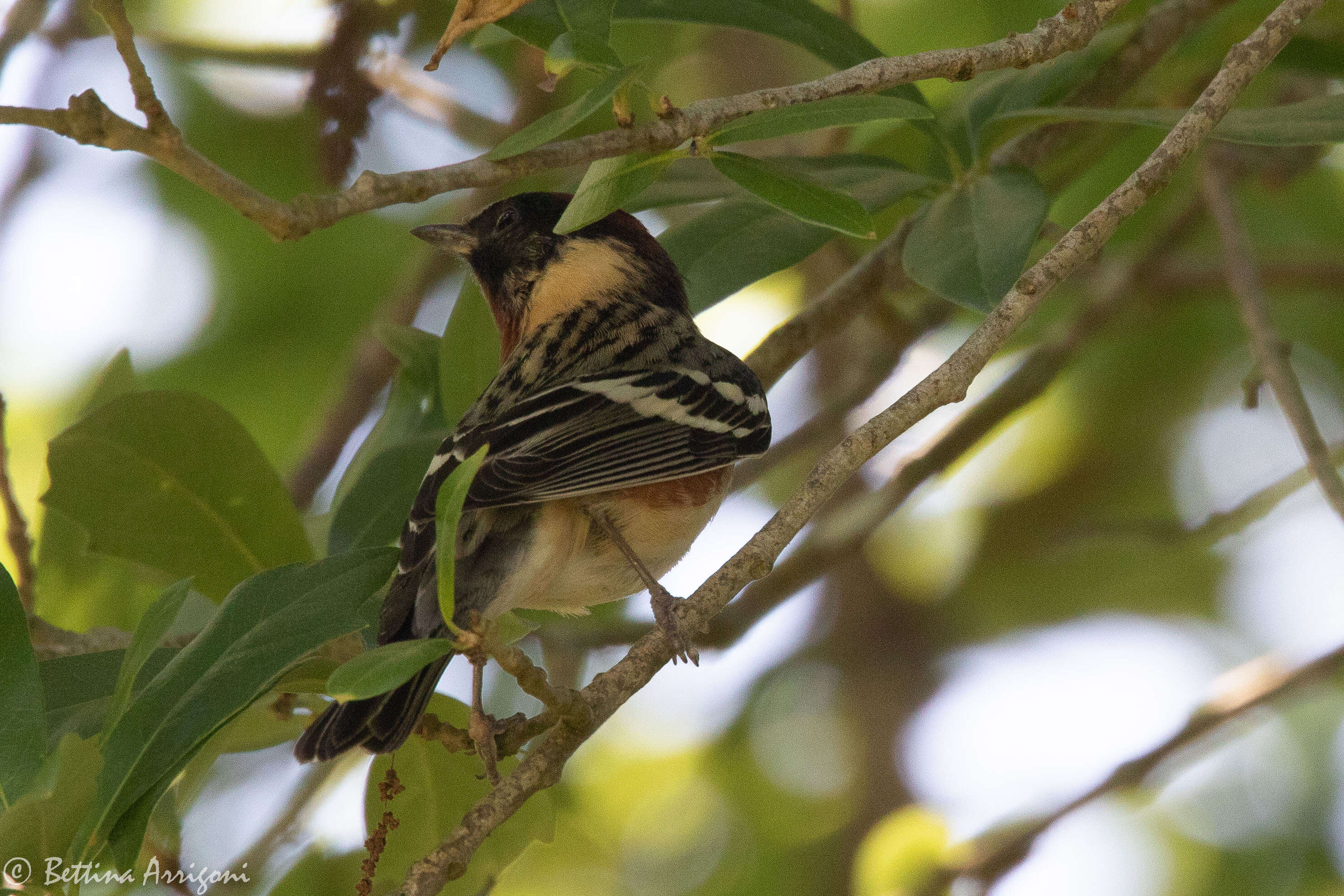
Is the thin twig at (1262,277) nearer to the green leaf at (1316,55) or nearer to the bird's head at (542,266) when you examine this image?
the green leaf at (1316,55)

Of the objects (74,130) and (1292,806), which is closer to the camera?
(74,130)

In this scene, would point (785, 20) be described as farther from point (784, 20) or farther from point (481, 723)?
point (481, 723)

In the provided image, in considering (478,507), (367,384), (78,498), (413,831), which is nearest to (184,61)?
(367,384)

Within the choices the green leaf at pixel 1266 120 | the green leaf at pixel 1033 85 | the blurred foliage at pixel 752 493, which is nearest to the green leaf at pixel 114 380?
the blurred foliage at pixel 752 493

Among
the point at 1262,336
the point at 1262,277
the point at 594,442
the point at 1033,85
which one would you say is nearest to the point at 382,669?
the point at 594,442

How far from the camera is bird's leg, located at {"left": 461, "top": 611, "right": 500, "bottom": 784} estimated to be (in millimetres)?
2121

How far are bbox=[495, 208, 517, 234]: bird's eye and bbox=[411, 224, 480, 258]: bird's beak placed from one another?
10cm

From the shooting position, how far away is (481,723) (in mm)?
2402

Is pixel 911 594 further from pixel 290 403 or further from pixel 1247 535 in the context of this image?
pixel 290 403

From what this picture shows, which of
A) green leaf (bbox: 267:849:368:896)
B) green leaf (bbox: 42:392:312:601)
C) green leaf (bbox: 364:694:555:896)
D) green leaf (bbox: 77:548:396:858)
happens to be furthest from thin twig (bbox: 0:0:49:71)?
green leaf (bbox: 267:849:368:896)

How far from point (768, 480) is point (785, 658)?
2.72 feet

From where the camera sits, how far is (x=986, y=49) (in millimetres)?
2520

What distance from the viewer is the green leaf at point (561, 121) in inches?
88.9

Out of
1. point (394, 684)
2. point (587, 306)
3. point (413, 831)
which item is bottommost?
point (394, 684)
